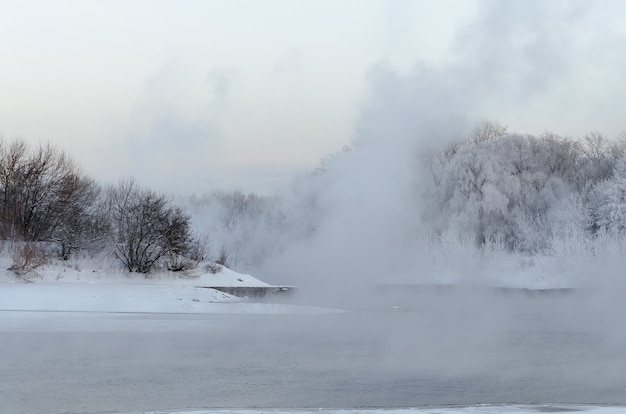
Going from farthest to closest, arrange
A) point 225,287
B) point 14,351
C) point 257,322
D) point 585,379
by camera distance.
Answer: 1. point 225,287
2. point 257,322
3. point 14,351
4. point 585,379

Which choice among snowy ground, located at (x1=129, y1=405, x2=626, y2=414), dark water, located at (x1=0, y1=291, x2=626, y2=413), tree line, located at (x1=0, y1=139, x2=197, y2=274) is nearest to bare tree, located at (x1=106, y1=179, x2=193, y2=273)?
tree line, located at (x1=0, y1=139, x2=197, y2=274)

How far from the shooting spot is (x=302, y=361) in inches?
674

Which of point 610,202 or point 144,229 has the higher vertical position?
point 610,202

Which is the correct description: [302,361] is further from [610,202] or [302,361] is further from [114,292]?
[610,202]

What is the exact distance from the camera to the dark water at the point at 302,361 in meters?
12.8

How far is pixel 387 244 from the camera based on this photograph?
58219 mm

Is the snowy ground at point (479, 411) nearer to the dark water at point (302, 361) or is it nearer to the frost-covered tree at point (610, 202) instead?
the dark water at point (302, 361)

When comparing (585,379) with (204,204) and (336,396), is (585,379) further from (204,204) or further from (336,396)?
(204,204)

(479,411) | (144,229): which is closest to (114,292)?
(144,229)

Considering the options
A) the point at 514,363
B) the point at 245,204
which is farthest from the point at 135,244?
the point at 245,204

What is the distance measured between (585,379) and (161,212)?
3103cm

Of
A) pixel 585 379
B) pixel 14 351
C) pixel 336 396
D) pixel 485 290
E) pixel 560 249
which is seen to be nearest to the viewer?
pixel 336 396

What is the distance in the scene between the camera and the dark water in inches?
506

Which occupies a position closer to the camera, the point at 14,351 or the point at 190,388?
the point at 190,388
